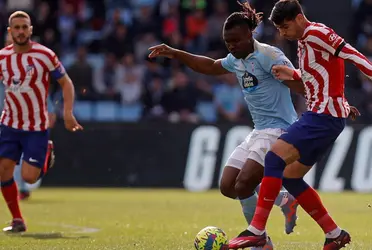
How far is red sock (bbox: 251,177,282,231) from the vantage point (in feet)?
25.2

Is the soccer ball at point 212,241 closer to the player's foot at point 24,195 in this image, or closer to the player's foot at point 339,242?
the player's foot at point 339,242

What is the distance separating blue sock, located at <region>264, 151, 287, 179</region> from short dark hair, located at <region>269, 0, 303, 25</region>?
1129 mm

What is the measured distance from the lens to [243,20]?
8289mm

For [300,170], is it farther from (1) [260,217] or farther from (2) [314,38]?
(2) [314,38]

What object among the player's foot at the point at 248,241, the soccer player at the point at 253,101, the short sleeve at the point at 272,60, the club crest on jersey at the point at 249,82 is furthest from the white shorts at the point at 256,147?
the player's foot at the point at 248,241

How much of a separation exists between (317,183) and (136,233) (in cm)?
756

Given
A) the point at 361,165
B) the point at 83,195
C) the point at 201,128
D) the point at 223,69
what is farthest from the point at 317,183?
the point at 223,69

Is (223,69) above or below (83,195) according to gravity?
above

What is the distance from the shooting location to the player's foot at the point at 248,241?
7484 mm

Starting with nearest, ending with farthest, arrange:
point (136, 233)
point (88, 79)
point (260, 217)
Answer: point (260, 217)
point (136, 233)
point (88, 79)

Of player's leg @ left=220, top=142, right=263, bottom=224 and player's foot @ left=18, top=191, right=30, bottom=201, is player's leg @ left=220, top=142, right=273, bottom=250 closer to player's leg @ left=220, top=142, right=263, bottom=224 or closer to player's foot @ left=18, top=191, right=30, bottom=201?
player's leg @ left=220, top=142, right=263, bottom=224

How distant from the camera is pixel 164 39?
20.3 meters

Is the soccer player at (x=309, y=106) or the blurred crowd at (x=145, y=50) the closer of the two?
the soccer player at (x=309, y=106)

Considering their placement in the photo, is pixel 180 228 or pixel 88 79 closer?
pixel 180 228
